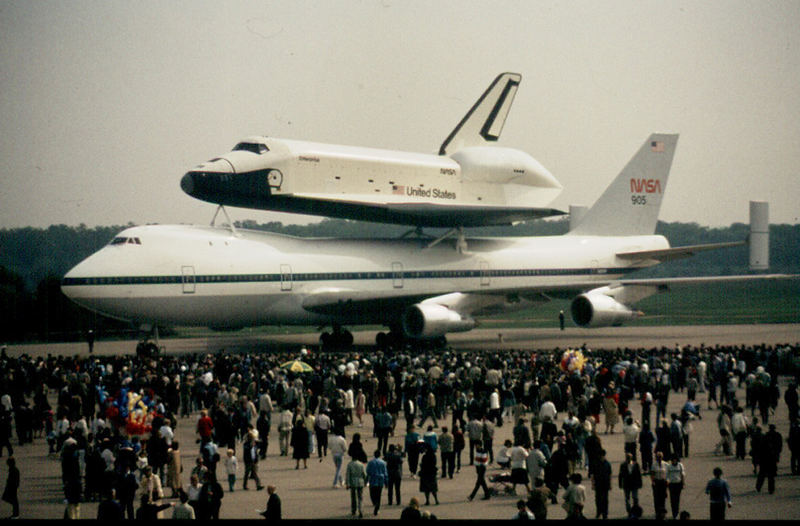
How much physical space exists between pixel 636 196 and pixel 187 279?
24803 millimetres

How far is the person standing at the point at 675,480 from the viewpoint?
14.7m

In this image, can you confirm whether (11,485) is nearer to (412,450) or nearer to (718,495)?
(412,450)

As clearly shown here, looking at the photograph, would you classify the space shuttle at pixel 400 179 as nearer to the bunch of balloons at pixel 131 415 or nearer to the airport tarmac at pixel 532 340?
the airport tarmac at pixel 532 340

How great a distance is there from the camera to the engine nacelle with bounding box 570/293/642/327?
129 feet

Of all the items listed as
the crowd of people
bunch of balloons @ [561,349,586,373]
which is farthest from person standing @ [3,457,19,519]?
bunch of balloons @ [561,349,586,373]

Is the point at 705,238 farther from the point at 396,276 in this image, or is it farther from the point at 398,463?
the point at 398,463

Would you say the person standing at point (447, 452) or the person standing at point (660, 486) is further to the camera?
the person standing at point (447, 452)

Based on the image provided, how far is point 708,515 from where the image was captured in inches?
573

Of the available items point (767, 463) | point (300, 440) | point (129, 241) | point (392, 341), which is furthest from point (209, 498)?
point (392, 341)

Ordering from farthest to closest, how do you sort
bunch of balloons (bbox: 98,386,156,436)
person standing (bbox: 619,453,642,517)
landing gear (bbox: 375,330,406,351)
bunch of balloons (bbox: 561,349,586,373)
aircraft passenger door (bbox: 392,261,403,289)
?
1. aircraft passenger door (bbox: 392,261,403,289)
2. landing gear (bbox: 375,330,406,351)
3. bunch of balloons (bbox: 561,349,586,373)
4. bunch of balloons (bbox: 98,386,156,436)
5. person standing (bbox: 619,453,642,517)

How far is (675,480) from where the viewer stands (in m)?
14.7

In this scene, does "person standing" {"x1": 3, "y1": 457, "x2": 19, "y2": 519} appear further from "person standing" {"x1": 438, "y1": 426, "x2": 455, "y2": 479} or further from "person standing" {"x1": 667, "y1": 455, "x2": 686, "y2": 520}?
"person standing" {"x1": 667, "y1": 455, "x2": 686, "y2": 520}

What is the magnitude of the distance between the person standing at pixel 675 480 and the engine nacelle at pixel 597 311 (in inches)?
972

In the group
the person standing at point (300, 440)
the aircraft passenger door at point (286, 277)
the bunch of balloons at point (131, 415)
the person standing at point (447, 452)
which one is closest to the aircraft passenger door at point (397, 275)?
the aircraft passenger door at point (286, 277)
